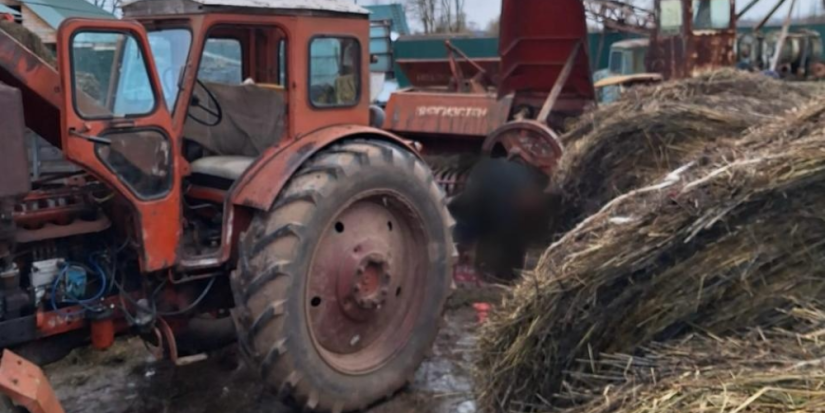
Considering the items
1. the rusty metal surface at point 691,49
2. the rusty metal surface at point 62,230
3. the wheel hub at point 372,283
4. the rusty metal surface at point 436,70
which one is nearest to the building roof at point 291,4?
the rusty metal surface at point 62,230

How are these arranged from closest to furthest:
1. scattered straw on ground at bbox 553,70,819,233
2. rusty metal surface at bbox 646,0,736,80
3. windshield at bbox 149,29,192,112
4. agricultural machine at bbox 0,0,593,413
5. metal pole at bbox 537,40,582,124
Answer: agricultural machine at bbox 0,0,593,413, windshield at bbox 149,29,192,112, scattered straw on ground at bbox 553,70,819,233, metal pole at bbox 537,40,582,124, rusty metal surface at bbox 646,0,736,80

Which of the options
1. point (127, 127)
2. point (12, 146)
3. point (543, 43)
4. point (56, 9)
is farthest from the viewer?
point (56, 9)

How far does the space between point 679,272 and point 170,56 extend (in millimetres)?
2839

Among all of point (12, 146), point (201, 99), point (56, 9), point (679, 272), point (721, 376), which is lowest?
point (721, 376)

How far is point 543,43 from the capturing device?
814cm

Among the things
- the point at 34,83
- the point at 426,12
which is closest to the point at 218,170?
the point at 34,83

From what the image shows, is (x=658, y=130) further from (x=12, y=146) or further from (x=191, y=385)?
(x=12, y=146)

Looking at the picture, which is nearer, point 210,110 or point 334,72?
point 334,72

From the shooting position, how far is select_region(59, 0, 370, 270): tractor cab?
403cm

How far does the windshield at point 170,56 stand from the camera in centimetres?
441

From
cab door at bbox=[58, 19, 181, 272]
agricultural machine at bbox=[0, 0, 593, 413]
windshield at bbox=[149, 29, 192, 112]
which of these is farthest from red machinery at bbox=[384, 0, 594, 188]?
cab door at bbox=[58, 19, 181, 272]

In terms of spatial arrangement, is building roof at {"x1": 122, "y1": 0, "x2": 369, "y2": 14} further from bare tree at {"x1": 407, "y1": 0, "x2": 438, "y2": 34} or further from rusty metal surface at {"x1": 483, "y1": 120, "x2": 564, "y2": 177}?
bare tree at {"x1": 407, "y1": 0, "x2": 438, "y2": 34}

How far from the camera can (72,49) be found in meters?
3.81

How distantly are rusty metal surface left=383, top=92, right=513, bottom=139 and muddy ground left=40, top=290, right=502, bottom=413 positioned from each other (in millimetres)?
3223
